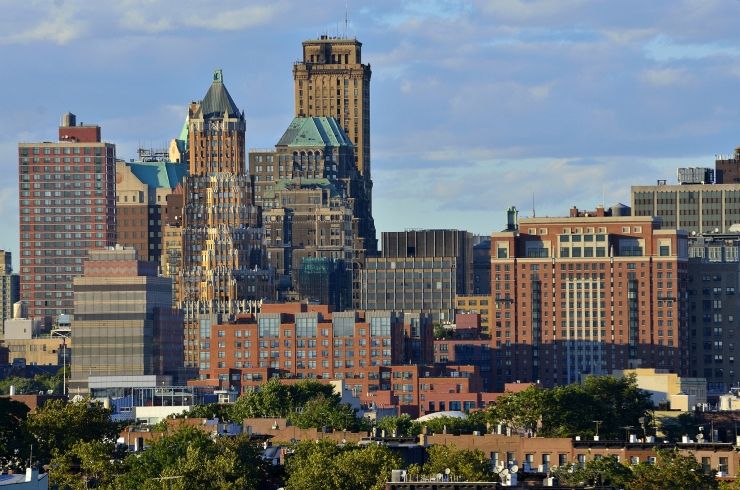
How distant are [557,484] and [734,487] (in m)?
12.2

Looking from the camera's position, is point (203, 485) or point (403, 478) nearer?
point (403, 478)

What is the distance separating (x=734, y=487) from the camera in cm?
18938

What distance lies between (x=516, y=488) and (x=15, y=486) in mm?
32985

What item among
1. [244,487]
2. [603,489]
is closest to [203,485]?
[244,487]

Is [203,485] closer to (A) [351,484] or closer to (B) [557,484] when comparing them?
(A) [351,484]

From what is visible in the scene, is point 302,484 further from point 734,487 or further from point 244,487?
point 734,487

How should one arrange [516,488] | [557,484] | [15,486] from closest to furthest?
[15,486] → [516,488] → [557,484]

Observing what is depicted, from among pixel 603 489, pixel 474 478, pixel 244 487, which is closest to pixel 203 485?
pixel 244 487

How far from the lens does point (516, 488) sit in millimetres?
174125

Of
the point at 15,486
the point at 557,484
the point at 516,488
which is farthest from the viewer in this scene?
the point at 557,484

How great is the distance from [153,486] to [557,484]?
91.7 feet

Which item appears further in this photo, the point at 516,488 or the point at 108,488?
the point at 108,488

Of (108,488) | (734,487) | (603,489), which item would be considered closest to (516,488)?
(603,489)

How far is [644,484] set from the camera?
7840 inches
